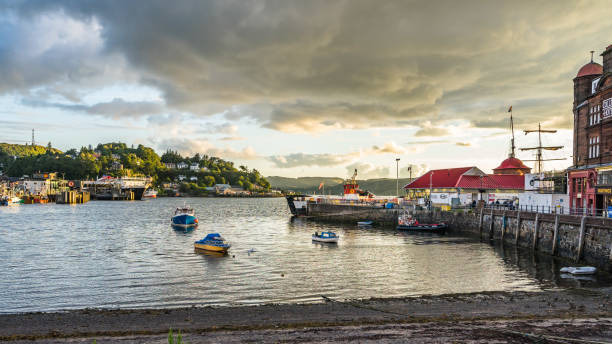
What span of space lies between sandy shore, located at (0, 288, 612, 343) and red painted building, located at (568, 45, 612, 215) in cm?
2498

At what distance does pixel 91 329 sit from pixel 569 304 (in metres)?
23.2

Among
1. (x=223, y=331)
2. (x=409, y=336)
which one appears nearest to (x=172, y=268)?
(x=223, y=331)

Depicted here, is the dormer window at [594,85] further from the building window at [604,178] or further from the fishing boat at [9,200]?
the fishing boat at [9,200]

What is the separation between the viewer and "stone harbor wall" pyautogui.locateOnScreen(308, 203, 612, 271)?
3338 centimetres

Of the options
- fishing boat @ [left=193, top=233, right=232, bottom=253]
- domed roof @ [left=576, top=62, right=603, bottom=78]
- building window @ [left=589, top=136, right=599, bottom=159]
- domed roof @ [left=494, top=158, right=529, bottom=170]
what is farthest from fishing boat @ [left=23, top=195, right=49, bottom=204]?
building window @ [left=589, top=136, right=599, bottom=159]

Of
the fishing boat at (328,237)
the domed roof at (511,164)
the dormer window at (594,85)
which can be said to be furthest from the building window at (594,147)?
the domed roof at (511,164)

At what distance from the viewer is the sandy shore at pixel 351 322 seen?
50.7 ft

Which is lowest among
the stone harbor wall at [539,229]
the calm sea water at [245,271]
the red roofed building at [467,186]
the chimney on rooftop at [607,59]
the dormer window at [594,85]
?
the calm sea water at [245,271]

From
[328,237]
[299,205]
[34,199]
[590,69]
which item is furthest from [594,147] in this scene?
[34,199]

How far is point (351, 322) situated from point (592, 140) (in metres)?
44.4

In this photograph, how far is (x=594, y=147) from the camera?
46875 millimetres

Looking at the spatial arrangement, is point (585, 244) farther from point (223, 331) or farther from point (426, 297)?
point (223, 331)

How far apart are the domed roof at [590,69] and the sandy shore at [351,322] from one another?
38145mm

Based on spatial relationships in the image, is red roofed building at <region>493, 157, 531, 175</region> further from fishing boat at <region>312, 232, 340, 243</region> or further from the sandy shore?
the sandy shore
